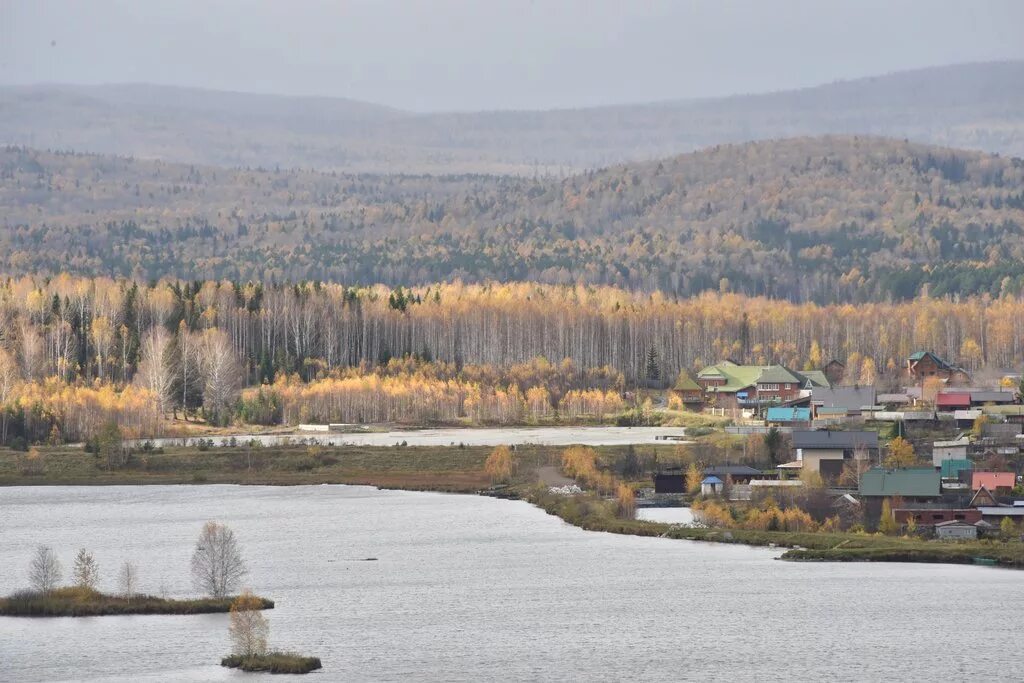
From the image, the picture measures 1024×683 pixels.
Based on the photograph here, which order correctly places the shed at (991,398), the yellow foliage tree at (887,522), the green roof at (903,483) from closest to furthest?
the yellow foliage tree at (887,522) < the green roof at (903,483) < the shed at (991,398)

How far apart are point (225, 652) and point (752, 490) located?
118 ft

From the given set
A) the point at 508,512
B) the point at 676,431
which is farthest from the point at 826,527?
the point at 676,431

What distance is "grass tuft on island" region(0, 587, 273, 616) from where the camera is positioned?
2147 inches

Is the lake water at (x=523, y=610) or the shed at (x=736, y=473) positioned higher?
the shed at (x=736, y=473)

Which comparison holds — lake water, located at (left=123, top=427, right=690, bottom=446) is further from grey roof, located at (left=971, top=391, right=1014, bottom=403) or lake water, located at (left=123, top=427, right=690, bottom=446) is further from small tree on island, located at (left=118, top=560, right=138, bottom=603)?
small tree on island, located at (left=118, top=560, right=138, bottom=603)

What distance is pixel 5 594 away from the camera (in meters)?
57.8

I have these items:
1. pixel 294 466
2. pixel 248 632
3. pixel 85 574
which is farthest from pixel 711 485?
pixel 248 632

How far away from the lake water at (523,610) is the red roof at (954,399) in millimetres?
40391

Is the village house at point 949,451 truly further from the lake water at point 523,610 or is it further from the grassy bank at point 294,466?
the lake water at point 523,610

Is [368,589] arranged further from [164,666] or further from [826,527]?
[826,527]

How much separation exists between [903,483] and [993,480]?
6.00m

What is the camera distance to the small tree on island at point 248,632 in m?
47.5

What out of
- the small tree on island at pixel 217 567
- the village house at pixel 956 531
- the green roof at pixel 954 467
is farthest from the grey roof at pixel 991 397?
the small tree on island at pixel 217 567

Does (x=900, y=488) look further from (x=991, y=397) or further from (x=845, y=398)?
(x=845, y=398)
